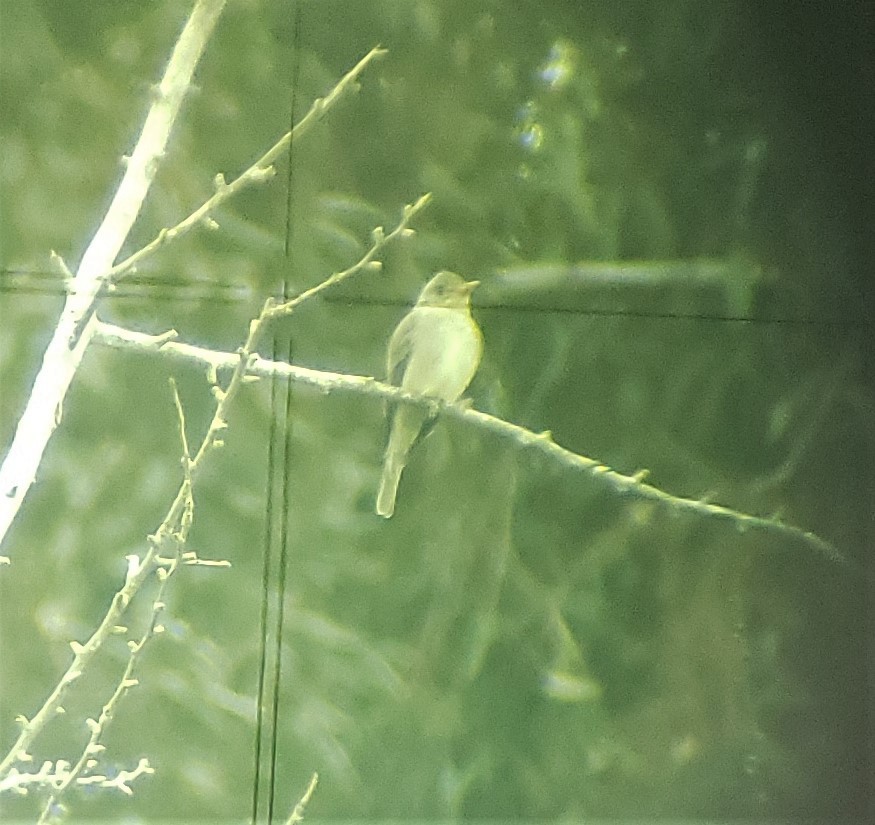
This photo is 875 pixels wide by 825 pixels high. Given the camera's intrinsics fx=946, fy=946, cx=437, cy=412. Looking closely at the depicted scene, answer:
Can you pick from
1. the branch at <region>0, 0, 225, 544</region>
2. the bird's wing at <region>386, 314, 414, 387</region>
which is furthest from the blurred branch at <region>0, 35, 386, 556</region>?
the bird's wing at <region>386, 314, 414, 387</region>

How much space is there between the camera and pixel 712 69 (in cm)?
107

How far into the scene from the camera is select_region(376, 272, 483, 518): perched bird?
1018 mm

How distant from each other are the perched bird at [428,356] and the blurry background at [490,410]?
2 cm

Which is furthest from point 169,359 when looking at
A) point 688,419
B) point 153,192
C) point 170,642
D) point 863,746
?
point 863,746

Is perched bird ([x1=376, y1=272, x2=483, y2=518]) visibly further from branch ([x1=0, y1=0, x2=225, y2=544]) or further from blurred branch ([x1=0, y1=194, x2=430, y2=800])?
branch ([x1=0, y1=0, x2=225, y2=544])

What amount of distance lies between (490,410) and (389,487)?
0.14 metres

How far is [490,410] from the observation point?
104 centimetres

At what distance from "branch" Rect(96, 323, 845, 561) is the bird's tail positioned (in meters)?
0.07

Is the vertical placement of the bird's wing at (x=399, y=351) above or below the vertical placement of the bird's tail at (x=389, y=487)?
above

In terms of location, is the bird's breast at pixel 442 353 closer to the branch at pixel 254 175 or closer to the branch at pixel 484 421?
the branch at pixel 484 421

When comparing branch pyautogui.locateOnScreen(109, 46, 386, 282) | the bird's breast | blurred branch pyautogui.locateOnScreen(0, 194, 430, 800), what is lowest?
blurred branch pyautogui.locateOnScreen(0, 194, 430, 800)

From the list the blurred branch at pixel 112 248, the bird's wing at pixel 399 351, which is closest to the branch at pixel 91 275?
the blurred branch at pixel 112 248

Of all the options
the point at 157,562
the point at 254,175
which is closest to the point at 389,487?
the point at 157,562

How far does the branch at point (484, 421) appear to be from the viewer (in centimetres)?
99
